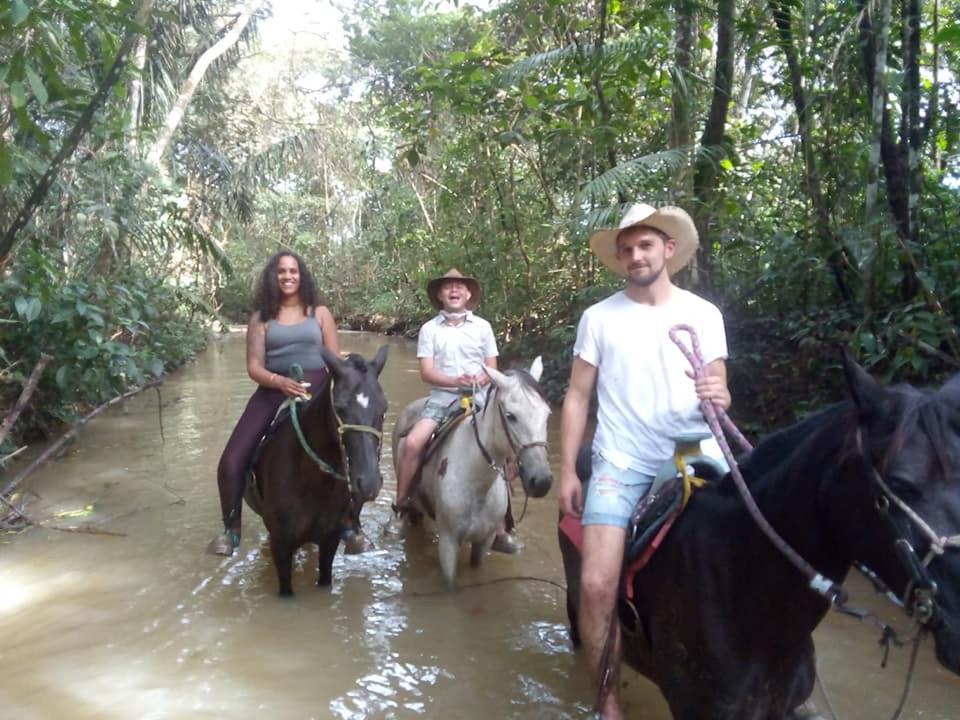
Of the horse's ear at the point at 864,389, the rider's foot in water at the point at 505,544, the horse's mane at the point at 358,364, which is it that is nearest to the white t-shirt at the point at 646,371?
the horse's ear at the point at 864,389

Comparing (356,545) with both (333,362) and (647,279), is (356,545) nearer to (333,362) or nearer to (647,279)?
(333,362)

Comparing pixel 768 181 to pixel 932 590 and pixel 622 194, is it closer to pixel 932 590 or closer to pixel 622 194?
pixel 622 194

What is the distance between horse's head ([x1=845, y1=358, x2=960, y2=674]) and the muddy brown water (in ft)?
7.81

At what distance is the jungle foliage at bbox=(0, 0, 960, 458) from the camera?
6129 mm

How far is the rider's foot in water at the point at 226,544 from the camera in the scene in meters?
5.72

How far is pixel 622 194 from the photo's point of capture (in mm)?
9500

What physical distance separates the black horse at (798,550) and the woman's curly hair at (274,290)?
11.7 feet

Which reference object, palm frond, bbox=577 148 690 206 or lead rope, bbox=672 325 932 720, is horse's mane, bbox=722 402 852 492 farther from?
palm frond, bbox=577 148 690 206

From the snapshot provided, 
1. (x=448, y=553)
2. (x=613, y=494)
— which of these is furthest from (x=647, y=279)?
(x=448, y=553)

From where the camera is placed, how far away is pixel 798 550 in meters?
2.32

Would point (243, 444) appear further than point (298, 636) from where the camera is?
Yes

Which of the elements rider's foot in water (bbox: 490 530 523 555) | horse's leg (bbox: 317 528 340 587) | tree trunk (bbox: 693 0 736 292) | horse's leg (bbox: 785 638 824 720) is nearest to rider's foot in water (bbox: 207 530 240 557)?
horse's leg (bbox: 317 528 340 587)

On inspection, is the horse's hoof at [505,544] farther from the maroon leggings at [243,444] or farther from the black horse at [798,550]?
the black horse at [798,550]

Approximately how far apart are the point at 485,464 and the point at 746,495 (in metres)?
2.79
